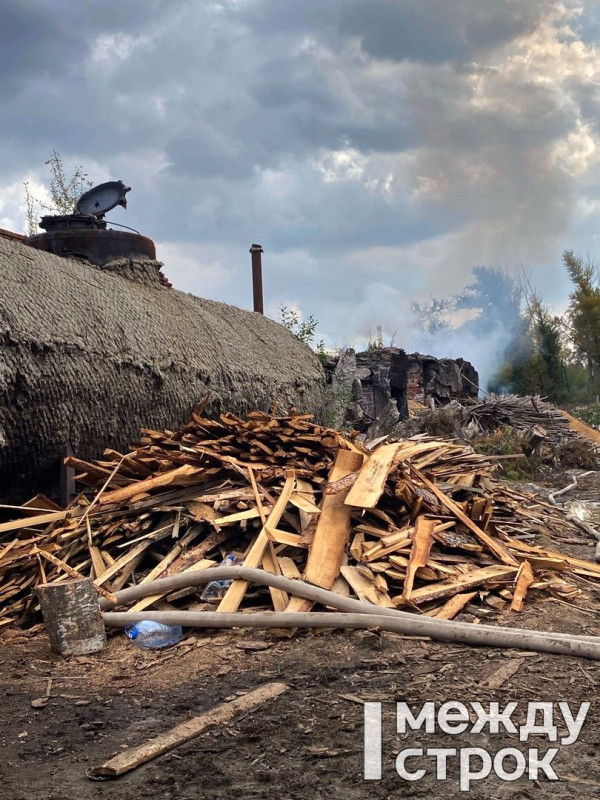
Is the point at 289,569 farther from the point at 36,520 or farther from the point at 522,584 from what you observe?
the point at 36,520

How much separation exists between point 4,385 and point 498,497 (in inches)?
Result: 206

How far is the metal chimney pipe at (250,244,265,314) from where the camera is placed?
13953 millimetres

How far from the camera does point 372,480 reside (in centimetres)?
565

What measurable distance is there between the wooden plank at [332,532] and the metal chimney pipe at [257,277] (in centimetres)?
813

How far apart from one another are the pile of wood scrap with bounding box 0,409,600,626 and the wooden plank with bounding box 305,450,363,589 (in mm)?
10

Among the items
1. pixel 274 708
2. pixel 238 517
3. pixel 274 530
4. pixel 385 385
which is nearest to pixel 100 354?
pixel 238 517

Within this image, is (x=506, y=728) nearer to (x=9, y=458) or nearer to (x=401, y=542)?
(x=401, y=542)

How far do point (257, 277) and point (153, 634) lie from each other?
10.4 meters

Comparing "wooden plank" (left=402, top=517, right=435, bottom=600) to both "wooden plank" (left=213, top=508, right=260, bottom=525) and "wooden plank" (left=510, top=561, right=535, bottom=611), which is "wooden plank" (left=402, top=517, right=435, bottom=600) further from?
"wooden plank" (left=213, top=508, right=260, bottom=525)

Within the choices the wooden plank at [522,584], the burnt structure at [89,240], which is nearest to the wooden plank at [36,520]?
the wooden plank at [522,584]

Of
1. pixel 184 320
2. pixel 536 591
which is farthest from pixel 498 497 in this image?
pixel 184 320

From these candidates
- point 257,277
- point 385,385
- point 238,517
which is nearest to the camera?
point 238,517

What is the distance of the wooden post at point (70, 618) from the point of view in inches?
175

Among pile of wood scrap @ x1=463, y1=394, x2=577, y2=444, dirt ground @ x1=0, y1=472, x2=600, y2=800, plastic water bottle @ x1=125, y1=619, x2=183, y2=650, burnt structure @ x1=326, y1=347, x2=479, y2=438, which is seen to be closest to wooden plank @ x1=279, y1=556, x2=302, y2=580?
dirt ground @ x1=0, y1=472, x2=600, y2=800
